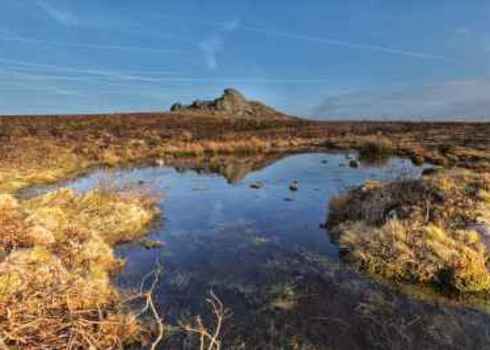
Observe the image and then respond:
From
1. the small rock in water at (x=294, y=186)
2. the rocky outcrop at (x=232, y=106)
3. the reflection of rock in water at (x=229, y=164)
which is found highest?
the rocky outcrop at (x=232, y=106)

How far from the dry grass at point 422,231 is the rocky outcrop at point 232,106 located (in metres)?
108

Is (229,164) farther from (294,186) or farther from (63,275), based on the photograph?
(63,275)

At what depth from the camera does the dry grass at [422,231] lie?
27.8 feet

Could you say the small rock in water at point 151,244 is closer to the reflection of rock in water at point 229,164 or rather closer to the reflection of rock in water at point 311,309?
the reflection of rock in water at point 311,309

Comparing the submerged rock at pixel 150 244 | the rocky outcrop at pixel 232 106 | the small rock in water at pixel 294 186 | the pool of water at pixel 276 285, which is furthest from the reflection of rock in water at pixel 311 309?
the rocky outcrop at pixel 232 106

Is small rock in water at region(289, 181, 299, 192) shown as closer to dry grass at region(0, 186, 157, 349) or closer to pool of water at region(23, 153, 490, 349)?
pool of water at region(23, 153, 490, 349)

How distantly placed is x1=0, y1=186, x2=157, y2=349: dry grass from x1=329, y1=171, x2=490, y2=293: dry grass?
6384mm

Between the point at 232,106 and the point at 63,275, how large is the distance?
124m

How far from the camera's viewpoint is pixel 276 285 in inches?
338

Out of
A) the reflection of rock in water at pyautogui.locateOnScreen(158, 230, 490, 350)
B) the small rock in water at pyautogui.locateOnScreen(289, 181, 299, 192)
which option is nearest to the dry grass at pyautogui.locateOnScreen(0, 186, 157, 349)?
the reflection of rock in water at pyautogui.locateOnScreen(158, 230, 490, 350)

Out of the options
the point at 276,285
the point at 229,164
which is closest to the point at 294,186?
the point at 229,164

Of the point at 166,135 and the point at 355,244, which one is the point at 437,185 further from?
the point at 166,135

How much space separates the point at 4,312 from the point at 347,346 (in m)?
5.86

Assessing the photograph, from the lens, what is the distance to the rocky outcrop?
123 m
